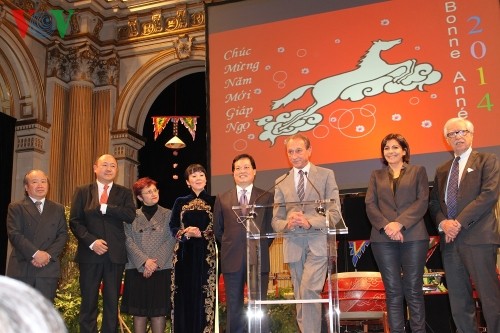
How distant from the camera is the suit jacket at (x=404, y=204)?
3.71m

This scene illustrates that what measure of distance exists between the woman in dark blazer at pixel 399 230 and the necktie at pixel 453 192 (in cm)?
14

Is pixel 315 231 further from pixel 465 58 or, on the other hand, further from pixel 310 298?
pixel 465 58

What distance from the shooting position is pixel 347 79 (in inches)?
263

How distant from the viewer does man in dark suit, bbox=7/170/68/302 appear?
4223mm

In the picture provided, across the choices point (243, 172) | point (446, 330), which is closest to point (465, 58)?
point (446, 330)

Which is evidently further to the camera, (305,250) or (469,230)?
(469,230)

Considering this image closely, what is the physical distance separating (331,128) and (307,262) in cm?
342

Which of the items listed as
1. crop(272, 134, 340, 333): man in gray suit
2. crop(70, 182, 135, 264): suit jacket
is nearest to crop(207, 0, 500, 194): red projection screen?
crop(70, 182, 135, 264): suit jacket

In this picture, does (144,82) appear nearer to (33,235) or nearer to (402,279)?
(33,235)

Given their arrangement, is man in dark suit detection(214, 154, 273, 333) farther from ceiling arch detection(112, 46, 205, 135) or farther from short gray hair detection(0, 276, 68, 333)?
ceiling arch detection(112, 46, 205, 135)

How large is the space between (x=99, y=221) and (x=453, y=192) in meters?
2.49

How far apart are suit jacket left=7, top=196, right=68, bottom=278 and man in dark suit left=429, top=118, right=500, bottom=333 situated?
2735 mm

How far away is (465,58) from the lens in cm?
612

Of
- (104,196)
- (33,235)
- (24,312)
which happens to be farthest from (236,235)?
(24,312)
